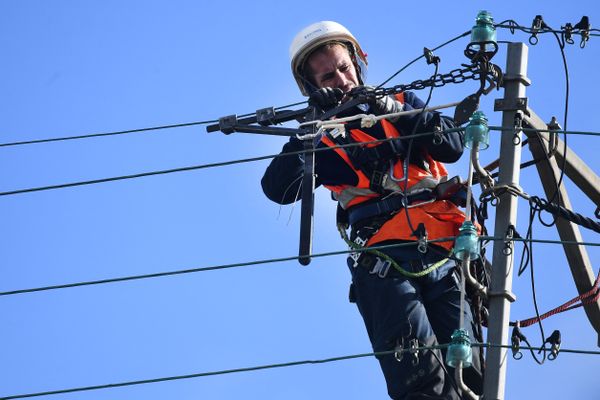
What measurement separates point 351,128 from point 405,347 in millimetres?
1564

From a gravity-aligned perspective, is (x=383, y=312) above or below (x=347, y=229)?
below

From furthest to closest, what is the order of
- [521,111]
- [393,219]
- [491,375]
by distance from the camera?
1. [393,219]
2. [521,111]
3. [491,375]

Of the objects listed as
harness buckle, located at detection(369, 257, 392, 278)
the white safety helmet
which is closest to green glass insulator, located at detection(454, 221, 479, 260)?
harness buckle, located at detection(369, 257, 392, 278)

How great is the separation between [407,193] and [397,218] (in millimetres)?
187

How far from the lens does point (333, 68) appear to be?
9750 millimetres

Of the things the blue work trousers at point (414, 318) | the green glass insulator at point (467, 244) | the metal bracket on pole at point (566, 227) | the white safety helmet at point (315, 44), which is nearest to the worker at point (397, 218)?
the blue work trousers at point (414, 318)

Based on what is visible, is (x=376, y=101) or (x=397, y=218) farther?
(x=397, y=218)

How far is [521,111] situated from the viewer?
317 inches

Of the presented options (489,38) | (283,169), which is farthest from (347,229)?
(489,38)

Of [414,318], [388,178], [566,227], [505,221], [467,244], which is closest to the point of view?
[467,244]

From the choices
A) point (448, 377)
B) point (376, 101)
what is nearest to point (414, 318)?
point (448, 377)

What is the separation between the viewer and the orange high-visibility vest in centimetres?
880

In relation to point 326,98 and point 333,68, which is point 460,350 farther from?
point 333,68

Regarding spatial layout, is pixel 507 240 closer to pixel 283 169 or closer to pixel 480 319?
pixel 480 319
